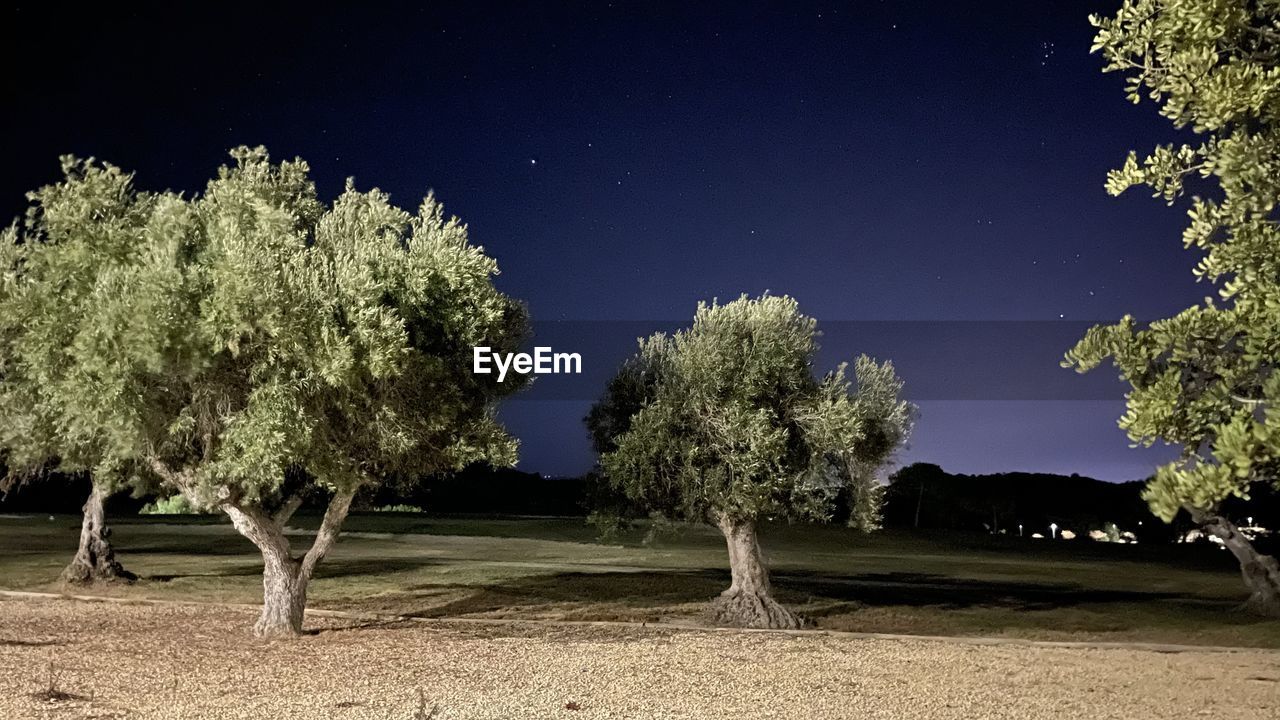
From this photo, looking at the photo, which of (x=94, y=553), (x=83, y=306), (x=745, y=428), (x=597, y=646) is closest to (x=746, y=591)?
(x=745, y=428)

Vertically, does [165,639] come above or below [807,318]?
below

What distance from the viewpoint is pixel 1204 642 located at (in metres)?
21.0

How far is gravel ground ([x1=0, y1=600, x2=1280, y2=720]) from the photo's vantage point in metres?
11.6

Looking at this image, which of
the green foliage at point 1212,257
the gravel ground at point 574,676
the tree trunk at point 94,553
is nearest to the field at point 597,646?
the gravel ground at point 574,676

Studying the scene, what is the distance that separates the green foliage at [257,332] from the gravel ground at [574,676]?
103 inches

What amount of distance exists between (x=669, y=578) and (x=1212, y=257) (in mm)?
24132

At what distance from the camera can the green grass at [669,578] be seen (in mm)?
23203

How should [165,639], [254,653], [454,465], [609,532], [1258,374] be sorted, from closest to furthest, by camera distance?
[1258,374] < [254,653] < [165,639] < [454,465] < [609,532]

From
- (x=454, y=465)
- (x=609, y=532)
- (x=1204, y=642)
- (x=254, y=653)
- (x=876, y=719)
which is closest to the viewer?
(x=876, y=719)

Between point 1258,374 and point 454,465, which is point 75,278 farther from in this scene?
point 1258,374

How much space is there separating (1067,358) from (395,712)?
7447 millimetres

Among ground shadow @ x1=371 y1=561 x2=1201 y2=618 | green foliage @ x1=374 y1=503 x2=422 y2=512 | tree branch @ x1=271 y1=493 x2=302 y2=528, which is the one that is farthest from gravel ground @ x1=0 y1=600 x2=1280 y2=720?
green foliage @ x1=374 y1=503 x2=422 y2=512

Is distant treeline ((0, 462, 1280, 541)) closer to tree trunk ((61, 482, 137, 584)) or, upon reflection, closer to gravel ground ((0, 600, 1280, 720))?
tree trunk ((61, 482, 137, 584))

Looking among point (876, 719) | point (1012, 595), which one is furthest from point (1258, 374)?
point (1012, 595)
